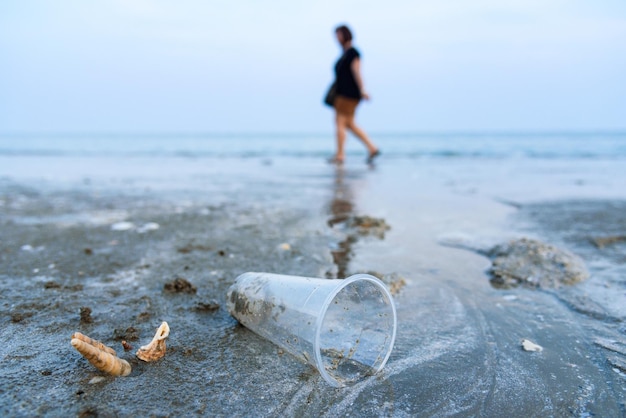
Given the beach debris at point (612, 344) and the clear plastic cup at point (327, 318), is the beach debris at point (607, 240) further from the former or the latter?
the clear plastic cup at point (327, 318)

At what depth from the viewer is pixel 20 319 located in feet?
5.85

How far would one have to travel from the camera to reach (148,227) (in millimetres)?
3543

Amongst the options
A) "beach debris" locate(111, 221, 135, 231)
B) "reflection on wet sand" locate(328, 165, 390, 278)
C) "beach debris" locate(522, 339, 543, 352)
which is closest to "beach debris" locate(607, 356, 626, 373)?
"beach debris" locate(522, 339, 543, 352)

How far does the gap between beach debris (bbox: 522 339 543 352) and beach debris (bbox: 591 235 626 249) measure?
1.77 meters

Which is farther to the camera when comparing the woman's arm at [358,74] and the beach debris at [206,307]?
the woman's arm at [358,74]

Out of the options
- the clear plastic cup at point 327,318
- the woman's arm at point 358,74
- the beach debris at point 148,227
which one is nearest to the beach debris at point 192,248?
the beach debris at point 148,227

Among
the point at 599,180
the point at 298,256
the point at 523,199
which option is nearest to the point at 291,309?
the point at 298,256

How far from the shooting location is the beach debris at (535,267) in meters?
2.40

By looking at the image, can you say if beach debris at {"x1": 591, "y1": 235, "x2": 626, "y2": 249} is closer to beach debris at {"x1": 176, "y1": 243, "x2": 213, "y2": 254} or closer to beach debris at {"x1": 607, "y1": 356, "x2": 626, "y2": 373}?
beach debris at {"x1": 607, "y1": 356, "x2": 626, "y2": 373}

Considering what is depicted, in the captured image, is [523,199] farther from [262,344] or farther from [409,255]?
[262,344]

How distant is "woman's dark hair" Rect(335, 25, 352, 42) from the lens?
8.58 meters

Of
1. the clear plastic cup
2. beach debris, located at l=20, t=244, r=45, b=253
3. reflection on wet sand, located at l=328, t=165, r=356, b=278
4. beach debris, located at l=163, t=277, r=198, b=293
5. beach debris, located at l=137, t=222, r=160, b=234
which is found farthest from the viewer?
beach debris, located at l=137, t=222, r=160, b=234

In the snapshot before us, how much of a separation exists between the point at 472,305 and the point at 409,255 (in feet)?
2.63

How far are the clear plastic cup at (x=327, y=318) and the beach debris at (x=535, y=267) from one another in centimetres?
100
